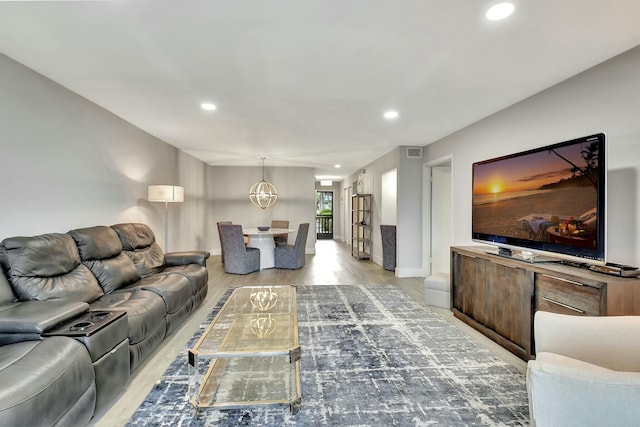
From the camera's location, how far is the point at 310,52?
2166 millimetres

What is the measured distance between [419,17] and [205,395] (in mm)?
2782

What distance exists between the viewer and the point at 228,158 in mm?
6891

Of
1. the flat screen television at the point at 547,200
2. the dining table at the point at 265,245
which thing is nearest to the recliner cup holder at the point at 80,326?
the flat screen television at the point at 547,200

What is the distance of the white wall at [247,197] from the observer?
8156 millimetres

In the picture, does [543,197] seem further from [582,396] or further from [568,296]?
[582,396]

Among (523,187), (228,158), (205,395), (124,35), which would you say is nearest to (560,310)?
(523,187)

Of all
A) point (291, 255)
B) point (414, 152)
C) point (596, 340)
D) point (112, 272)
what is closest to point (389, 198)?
point (414, 152)

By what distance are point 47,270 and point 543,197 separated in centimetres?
407

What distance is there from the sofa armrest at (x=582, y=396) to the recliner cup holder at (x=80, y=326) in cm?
229

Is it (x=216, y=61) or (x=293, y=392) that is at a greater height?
(x=216, y=61)

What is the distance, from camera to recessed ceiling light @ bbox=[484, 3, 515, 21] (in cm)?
165

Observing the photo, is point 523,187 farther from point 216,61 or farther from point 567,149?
point 216,61

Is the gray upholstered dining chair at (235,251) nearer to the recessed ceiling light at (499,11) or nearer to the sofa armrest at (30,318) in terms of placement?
the sofa armrest at (30,318)

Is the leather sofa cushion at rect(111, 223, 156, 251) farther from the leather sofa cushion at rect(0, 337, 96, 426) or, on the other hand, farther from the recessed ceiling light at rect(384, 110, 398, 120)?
the recessed ceiling light at rect(384, 110, 398, 120)
